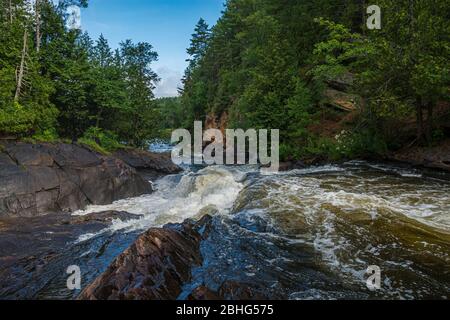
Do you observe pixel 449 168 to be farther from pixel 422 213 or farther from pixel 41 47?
pixel 41 47

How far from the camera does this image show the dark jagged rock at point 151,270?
15.2ft

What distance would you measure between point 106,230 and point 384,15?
603 inches

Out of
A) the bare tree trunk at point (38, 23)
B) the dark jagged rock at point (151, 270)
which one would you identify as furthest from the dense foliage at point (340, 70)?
the bare tree trunk at point (38, 23)

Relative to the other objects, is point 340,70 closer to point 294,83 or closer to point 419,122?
point 294,83

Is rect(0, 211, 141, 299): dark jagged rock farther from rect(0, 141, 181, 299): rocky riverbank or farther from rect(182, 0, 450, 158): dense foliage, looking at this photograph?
rect(182, 0, 450, 158): dense foliage

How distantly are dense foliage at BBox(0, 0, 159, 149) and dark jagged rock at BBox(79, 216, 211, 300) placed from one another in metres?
12.0

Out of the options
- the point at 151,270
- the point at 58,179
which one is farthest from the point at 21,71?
the point at 151,270

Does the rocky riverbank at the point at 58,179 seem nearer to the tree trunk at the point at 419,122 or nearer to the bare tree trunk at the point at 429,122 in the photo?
the tree trunk at the point at 419,122

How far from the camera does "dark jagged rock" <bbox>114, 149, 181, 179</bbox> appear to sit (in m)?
21.7

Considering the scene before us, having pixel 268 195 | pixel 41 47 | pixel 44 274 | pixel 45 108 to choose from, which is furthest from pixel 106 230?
pixel 41 47

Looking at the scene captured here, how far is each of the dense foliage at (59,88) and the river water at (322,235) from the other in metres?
7.34

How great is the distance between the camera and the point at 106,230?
9.64 meters

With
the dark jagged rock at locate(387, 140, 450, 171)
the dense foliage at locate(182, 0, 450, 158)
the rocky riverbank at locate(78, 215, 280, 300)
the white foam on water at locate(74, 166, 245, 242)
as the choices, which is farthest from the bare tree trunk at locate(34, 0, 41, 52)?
the dark jagged rock at locate(387, 140, 450, 171)

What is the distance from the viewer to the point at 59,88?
20.1 meters
